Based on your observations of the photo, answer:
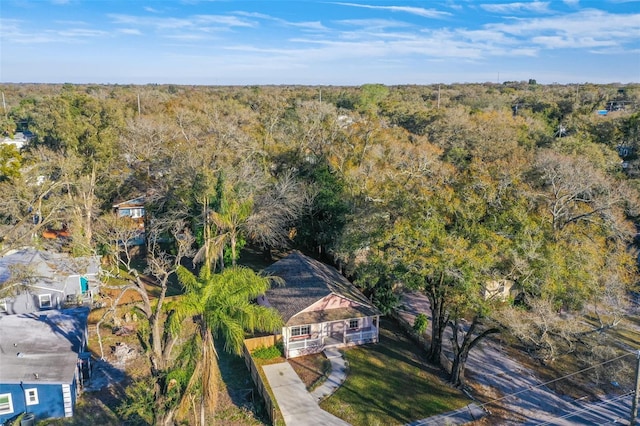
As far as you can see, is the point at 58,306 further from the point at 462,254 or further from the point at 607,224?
the point at 607,224

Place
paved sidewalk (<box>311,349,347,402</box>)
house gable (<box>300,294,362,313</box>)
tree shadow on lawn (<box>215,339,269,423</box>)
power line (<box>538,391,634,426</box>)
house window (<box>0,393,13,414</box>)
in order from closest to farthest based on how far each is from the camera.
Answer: house window (<box>0,393,13,414</box>) < power line (<box>538,391,634,426</box>) < tree shadow on lawn (<box>215,339,269,423</box>) < paved sidewalk (<box>311,349,347,402</box>) < house gable (<box>300,294,362,313</box>)

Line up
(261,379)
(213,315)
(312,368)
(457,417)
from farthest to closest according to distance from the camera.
A: 1. (312,368)
2. (261,379)
3. (457,417)
4. (213,315)

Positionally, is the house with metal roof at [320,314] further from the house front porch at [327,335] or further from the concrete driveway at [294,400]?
the concrete driveway at [294,400]

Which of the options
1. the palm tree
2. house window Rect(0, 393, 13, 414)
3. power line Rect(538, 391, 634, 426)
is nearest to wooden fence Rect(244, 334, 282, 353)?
the palm tree

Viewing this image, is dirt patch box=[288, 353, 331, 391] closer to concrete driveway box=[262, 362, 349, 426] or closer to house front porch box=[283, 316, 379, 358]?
concrete driveway box=[262, 362, 349, 426]

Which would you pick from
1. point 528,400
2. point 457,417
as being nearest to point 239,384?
point 457,417

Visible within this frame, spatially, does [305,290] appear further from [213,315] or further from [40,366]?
[40,366]

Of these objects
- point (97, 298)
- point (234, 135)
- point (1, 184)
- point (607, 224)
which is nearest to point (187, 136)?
point (234, 135)
